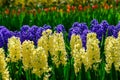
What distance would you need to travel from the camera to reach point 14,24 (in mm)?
7141

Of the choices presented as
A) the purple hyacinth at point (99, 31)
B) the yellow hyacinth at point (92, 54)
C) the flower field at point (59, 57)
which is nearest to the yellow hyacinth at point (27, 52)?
the flower field at point (59, 57)

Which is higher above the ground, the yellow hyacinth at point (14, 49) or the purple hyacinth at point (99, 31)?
the purple hyacinth at point (99, 31)

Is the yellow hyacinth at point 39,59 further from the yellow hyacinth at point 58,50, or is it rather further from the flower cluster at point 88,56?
the yellow hyacinth at point 58,50

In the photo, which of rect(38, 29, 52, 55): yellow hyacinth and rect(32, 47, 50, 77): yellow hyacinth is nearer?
rect(32, 47, 50, 77): yellow hyacinth

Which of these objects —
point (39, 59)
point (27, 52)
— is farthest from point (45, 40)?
point (39, 59)

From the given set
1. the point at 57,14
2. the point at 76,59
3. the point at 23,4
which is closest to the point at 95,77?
the point at 76,59

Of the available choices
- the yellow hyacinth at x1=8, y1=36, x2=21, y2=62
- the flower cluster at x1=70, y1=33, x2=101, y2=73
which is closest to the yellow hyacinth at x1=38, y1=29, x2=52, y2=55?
the yellow hyacinth at x1=8, y1=36, x2=21, y2=62

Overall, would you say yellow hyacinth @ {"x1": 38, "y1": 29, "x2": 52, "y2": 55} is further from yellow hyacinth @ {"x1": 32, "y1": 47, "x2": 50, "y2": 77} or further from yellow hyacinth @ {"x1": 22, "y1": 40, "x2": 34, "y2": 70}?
yellow hyacinth @ {"x1": 32, "y1": 47, "x2": 50, "y2": 77}

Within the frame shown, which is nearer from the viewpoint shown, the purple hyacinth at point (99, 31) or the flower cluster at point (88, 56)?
the flower cluster at point (88, 56)

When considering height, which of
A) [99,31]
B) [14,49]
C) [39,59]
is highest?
[99,31]

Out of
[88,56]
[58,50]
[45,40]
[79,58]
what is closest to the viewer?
[79,58]

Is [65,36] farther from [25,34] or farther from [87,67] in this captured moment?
[87,67]

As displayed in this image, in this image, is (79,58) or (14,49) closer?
(79,58)

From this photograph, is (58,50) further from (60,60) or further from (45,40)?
(45,40)
